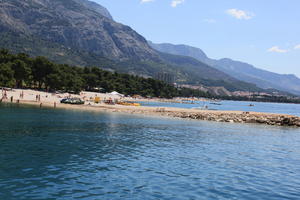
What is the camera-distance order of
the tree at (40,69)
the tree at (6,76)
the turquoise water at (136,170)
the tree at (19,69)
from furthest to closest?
A: the tree at (40,69) → the tree at (19,69) → the tree at (6,76) → the turquoise water at (136,170)

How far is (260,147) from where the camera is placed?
39969 mm

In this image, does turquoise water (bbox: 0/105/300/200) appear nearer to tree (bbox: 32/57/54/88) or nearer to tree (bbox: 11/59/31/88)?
tree (bbox: 11/59/31/88)

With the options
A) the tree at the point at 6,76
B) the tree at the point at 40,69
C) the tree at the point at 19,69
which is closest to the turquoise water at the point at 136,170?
the tree at the point at 6,76

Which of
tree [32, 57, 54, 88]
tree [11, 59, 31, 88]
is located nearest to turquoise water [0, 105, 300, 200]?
tree [11, 59, 31, 88]

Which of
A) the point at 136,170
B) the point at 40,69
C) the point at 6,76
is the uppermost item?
the point at 40,69

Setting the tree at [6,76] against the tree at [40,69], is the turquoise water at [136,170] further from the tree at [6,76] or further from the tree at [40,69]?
the tree at [40,69]

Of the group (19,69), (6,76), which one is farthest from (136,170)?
(19,69)

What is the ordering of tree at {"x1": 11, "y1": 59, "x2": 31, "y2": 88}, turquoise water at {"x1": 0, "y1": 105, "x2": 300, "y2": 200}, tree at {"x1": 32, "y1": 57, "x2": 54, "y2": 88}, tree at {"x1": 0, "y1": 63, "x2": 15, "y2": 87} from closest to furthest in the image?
turquoise water at {"x1": 0, "y1": 105, "x2": 300, "y2": 200}, tree at {"x1": 0, "y1": 63, "x2": 15, "y2": 87}, tree at {"x1": 11, "y1": 59, "x2": 31, "y2": 88}, tree at {"x1": 32, "y1": 57, "x2": 54, "y2": 88}

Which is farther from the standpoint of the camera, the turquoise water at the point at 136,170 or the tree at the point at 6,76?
the tree at the point at 6,76

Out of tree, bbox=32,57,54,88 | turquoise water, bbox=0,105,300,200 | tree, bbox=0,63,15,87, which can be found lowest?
turquoise water, bbox=0,105,300,200

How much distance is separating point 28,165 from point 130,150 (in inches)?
463

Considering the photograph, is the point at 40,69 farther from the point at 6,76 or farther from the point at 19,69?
the point at 6,76

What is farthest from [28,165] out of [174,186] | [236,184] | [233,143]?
[233,143]

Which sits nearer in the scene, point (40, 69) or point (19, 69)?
point (19, 69)
